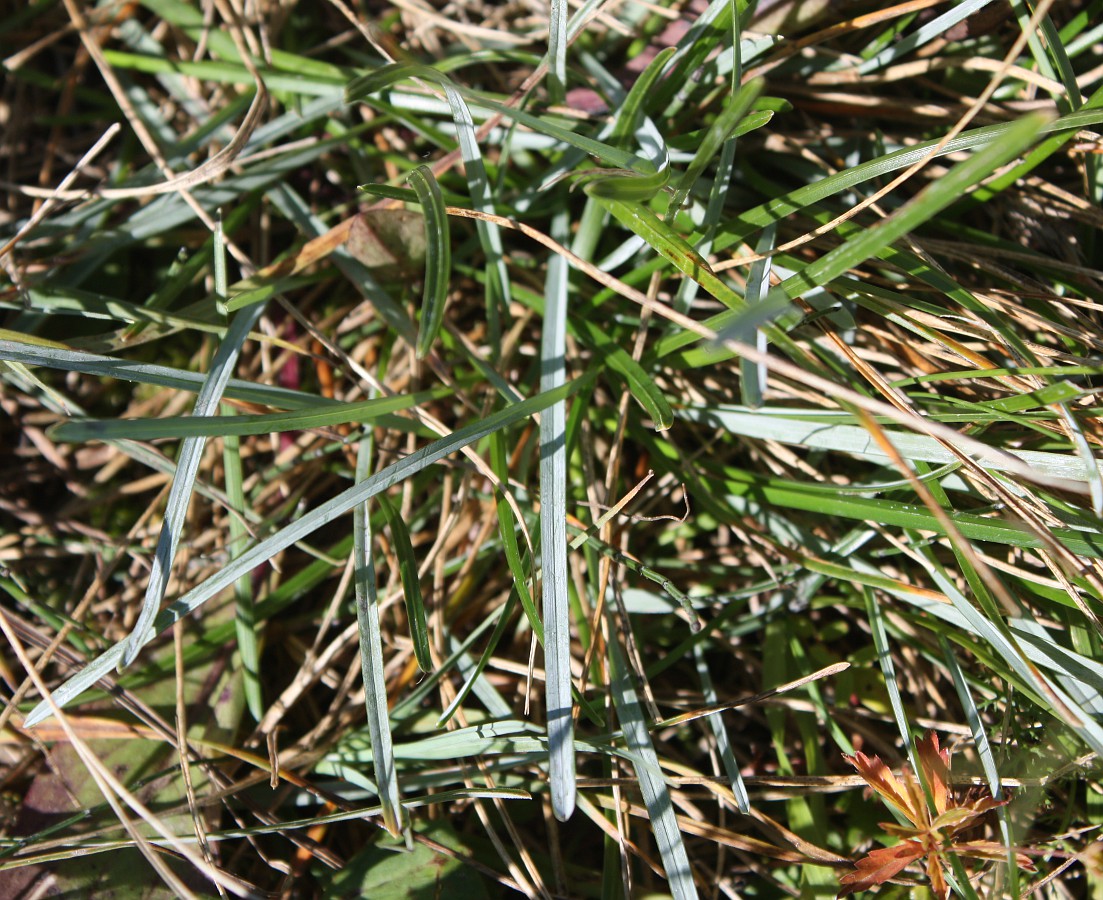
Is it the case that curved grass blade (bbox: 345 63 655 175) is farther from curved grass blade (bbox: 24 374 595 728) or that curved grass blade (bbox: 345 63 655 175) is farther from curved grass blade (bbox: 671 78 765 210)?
curved grass blade (bbox: 24 374 595 728)

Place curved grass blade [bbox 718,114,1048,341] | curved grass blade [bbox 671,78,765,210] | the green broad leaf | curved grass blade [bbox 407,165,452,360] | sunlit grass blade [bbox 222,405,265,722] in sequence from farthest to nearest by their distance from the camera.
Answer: sunlit grass blade [bbox 222,405,265,722] < the green broad leaf < curved grass blade [bbox 407,165,452,360] < curved grass blade [bbox 671,78,765,210] < curved grass blade [bbox 718,114,1048,341]

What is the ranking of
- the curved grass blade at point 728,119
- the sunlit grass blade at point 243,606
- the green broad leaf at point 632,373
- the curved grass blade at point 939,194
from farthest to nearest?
the sunlit grass blade at point 243,606 → the green broad leaf at point 632,373 → the curved grass blade at point 728,119 → the curved grass blade at point 939,194

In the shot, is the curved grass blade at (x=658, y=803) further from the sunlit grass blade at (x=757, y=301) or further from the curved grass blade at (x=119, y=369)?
the curved grass blade at (x=119, y=369)

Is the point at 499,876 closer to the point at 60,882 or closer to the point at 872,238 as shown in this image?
the point at 60,882

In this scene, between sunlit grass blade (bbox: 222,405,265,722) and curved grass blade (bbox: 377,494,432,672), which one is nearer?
curved grass blade (bbox: 377,494,432,672)

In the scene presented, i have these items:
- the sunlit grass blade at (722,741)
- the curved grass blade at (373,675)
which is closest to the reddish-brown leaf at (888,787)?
the sunlit grass blade at (722,741)

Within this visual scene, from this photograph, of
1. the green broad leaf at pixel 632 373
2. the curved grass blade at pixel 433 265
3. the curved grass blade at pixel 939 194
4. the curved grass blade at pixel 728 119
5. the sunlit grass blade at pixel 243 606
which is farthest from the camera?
the sunlit grass blade at pixel 243 606

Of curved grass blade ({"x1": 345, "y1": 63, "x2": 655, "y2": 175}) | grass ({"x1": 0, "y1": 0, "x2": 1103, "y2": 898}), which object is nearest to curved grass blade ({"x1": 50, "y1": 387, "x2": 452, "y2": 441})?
grass ({"x1": 0, "y1": 0, "x2": 1103, "y2": 898})
